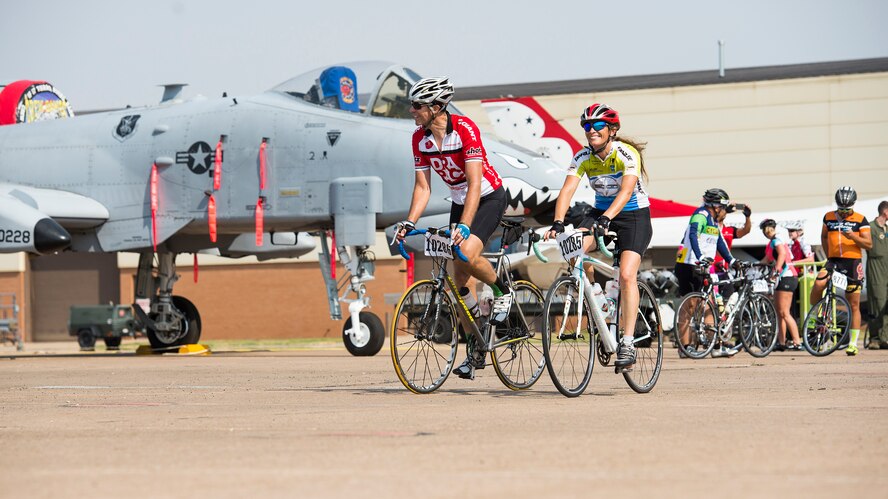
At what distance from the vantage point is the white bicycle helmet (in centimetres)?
905

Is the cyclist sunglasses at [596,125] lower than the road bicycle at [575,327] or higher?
higher

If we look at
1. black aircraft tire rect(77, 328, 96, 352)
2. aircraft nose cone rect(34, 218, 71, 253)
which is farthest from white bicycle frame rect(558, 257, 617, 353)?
black aircraft tire rect(77, 328, 96, 352)

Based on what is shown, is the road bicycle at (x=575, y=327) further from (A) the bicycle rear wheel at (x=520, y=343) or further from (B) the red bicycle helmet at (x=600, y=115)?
(B) the red bicycle helmet at (x=600, y=115)

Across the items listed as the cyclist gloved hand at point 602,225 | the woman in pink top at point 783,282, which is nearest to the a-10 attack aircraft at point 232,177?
the woman in pink top at point 783,282

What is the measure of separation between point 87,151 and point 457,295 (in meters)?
12.5

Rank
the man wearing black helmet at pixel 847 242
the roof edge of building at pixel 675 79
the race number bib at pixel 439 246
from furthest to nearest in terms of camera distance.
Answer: the roof edge of building at pixel 675 79
the man wearing black helmet at pixel 847 242
the race number bib at pixel 439 246

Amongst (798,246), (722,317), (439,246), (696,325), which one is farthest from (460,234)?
(798,246)

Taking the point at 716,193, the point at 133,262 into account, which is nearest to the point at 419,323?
the point at 716,193

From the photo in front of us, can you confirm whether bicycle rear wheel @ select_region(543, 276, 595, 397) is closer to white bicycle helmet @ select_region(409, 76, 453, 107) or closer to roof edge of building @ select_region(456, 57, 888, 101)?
white bicycle helmet @ select_region(409, 76, 453, 107)

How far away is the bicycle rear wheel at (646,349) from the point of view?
9.20m

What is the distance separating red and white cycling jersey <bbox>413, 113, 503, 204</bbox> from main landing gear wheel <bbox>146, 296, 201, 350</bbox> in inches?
472

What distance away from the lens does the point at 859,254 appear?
55.7 ft

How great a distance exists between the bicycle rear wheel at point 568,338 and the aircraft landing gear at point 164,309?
41.2ft

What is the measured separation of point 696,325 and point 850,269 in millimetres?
3009
